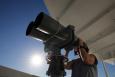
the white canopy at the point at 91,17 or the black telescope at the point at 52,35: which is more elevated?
the white canopy at the point at 91,17

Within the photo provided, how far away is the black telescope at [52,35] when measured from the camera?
1189 mm

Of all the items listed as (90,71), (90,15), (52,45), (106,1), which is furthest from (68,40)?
(90,15)

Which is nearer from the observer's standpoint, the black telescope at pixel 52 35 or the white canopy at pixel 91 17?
the black telescope at pixel 52 35

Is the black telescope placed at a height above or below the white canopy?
below

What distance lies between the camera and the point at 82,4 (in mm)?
2031

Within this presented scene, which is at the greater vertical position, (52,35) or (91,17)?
(91,17)

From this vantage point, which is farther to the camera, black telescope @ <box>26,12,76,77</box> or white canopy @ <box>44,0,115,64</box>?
white canopy @ <box>44,0,115,64</box>

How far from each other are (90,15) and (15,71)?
1456mm

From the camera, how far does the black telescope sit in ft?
3.90

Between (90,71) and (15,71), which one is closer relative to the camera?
(15,71)

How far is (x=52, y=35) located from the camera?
1242mm

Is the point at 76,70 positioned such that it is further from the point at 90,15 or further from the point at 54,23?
the point at 90,15

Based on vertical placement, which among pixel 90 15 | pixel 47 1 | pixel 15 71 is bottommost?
pixel 15 71

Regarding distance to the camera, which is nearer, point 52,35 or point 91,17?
point 52,35
